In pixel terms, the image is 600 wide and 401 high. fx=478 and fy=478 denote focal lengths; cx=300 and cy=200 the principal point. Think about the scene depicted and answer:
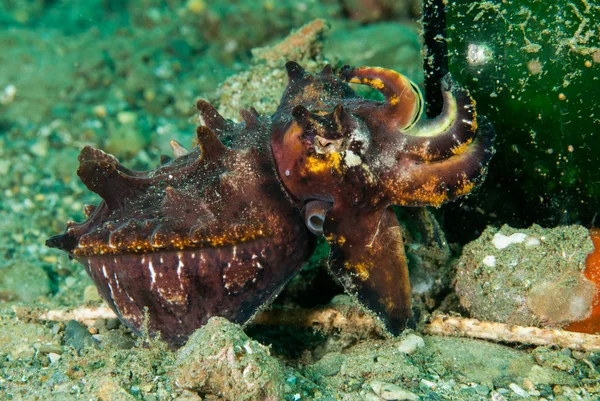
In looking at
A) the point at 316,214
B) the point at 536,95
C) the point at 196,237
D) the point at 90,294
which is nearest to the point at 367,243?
the point at 316,214

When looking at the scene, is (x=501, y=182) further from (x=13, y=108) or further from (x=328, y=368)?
(x=13, y=108)

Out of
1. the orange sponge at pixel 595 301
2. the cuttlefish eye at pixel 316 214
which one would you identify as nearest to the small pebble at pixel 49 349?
the cuttlefish eye at pixel 316 214

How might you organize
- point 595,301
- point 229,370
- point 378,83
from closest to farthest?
1. point 229,370
2. point 378,83
3. point 595,301

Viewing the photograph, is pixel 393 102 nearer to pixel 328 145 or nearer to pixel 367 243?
pixel 328 145

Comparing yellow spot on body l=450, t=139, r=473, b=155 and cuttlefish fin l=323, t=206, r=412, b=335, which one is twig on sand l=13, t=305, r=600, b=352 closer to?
cuttlefish fin l=323, t=206, r=412, b=335

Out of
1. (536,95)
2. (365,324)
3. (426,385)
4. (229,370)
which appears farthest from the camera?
(365,324)

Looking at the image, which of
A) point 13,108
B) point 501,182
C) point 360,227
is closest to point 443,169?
point 360,227

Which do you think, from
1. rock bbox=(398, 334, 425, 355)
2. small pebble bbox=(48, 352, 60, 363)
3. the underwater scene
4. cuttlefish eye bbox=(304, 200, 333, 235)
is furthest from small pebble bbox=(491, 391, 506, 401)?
small pebble bbox=(48, 352, 60, 363)
